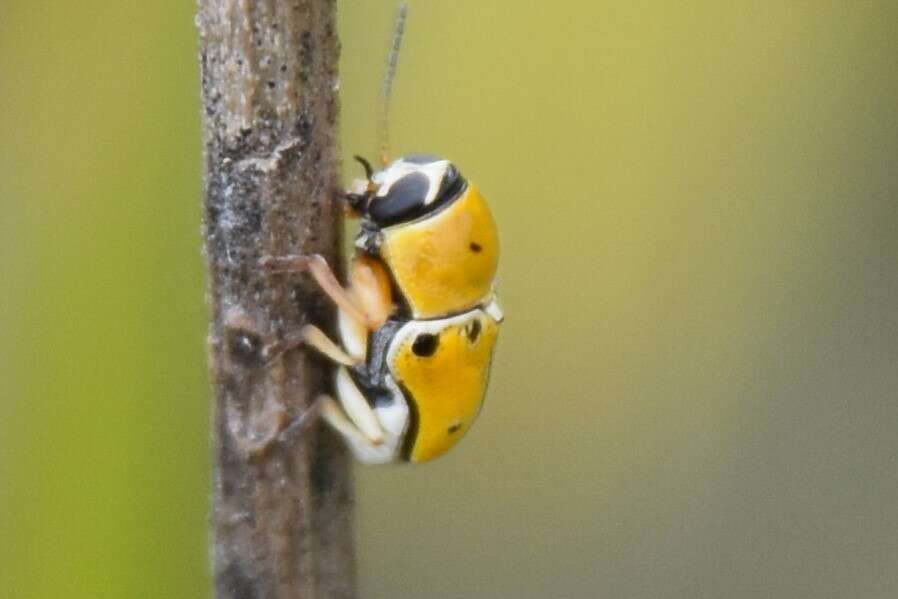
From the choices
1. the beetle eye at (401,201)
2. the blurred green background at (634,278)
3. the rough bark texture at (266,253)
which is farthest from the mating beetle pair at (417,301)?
the blurred green background at (634,278)

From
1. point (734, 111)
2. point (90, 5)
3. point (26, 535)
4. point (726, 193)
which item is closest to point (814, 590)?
point (726, 193)

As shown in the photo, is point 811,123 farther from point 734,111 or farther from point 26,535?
point 26,535

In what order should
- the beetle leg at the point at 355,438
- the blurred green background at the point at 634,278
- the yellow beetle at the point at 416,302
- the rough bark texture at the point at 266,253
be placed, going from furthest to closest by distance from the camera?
the blurred green background at the point at 634,278 < the yellow beetle at the point at 416,302 < the beetle leg at the point at 355,438 < the rough bark texture at the point at 266,253

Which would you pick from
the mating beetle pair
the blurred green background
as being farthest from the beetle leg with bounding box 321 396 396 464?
the blurred green background

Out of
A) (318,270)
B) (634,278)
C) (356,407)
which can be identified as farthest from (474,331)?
(634,278)

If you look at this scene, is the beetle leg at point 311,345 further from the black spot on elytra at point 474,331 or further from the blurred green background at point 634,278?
the blurred green background at point 634,278

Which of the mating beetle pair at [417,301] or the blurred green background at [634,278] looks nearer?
the mating beetle pair at [417,301]
